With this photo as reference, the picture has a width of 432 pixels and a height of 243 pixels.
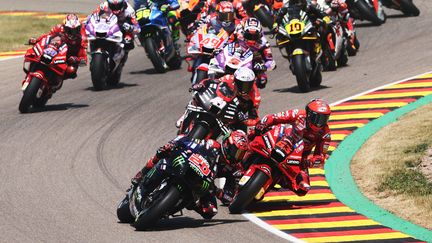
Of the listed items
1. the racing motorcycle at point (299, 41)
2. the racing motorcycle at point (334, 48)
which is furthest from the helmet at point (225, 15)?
the racing motorcycle at point (334, 48)

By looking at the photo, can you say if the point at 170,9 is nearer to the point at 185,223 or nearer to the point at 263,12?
the point at 263,12

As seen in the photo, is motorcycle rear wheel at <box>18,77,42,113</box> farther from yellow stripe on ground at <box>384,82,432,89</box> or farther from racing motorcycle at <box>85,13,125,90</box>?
yellow stripe on ground at <box>384,82,432,89</box>

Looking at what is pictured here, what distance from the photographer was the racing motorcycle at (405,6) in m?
31.1

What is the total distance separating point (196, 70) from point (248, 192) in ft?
21.4

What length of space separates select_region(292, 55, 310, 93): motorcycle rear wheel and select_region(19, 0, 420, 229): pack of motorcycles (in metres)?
0.02

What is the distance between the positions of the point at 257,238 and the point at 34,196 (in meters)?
3.44

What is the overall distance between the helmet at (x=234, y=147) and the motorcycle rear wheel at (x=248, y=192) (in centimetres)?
45

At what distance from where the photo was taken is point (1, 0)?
37531 millimetres

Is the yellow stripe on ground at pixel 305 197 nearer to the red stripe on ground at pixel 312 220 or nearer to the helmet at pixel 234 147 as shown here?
the red stripe on ground at pixel 312 220

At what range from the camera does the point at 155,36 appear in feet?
84.2

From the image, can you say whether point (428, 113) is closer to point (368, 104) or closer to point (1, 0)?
point (368, 104)

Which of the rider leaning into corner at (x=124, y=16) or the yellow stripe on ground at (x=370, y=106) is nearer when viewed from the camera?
the yellow stripe on ground at (x=370, y=106)

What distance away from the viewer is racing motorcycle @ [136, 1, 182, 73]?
25.4 m

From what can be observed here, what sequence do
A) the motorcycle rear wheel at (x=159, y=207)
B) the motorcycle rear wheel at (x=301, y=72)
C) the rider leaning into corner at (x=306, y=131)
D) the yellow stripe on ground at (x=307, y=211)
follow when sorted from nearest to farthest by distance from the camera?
the motorcycle rear wheel at (x=159, y=207), the yellow stripe on ground at (x=307, y=211), the rider leaning into corner at (x=306, y=131), the motorcycle rear wheel at (x=301, y=72)
